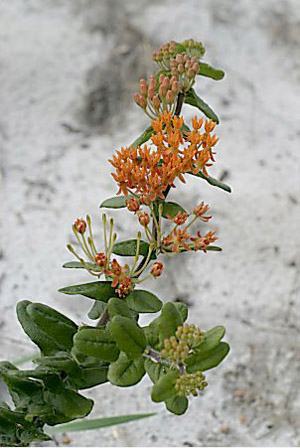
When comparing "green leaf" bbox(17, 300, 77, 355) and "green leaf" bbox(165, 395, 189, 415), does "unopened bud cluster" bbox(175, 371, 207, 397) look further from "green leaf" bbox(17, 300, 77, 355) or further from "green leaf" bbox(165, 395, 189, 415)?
"green leaf" bbox(17, 300, 77, 355)

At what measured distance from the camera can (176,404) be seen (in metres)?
0.91

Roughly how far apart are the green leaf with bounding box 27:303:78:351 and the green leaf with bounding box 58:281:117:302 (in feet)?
0.30

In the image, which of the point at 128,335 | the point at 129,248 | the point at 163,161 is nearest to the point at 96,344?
the point at 128,335

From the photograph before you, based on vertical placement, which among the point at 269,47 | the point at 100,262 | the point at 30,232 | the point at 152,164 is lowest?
the point at 100,262

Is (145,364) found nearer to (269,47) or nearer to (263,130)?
(263,130)

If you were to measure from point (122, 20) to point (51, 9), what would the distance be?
31 centimetres

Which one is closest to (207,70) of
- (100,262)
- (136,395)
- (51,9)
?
(100,262)

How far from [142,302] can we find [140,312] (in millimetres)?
20

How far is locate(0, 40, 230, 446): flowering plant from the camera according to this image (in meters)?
0.89

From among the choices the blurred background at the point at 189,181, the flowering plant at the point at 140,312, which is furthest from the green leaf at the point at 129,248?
the blurred background at the point at 189,181

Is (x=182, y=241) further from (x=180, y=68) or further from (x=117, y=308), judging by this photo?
(x=180, y=68)

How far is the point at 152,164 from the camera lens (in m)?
0.91

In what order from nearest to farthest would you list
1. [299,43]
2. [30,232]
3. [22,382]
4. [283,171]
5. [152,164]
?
[152,164]
[22,382]
[30,232]
[283,171]
[299,43]

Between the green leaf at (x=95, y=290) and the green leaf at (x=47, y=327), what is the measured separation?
0.09 meters
